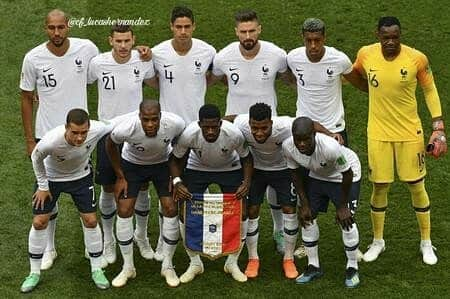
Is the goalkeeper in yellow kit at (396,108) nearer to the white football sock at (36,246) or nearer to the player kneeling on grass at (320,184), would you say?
the player kneeling on grass at (320,184)

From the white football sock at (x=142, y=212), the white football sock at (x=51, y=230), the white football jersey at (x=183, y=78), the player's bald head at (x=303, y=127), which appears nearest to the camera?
the player's bald head at (x=303, y=127)

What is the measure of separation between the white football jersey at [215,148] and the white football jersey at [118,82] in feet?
2.42

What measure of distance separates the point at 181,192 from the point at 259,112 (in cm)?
113

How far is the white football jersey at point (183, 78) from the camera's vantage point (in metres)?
9.93

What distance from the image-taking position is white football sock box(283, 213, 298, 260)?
32.7ft

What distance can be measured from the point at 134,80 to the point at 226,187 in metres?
1.37

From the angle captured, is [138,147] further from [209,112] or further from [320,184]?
[320,184]

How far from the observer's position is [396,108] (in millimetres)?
9852

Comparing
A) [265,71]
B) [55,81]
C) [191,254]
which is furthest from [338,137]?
[55,81]

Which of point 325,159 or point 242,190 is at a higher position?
point 325,159

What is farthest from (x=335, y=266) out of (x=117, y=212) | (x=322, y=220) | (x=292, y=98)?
(x=292, y=98)

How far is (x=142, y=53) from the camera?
9930 millimetres

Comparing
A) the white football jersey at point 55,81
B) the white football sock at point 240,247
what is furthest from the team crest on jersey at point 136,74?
the white football sock at point 240,247

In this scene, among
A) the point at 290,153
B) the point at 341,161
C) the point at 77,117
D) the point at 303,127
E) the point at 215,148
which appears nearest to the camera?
the point at 303,127
